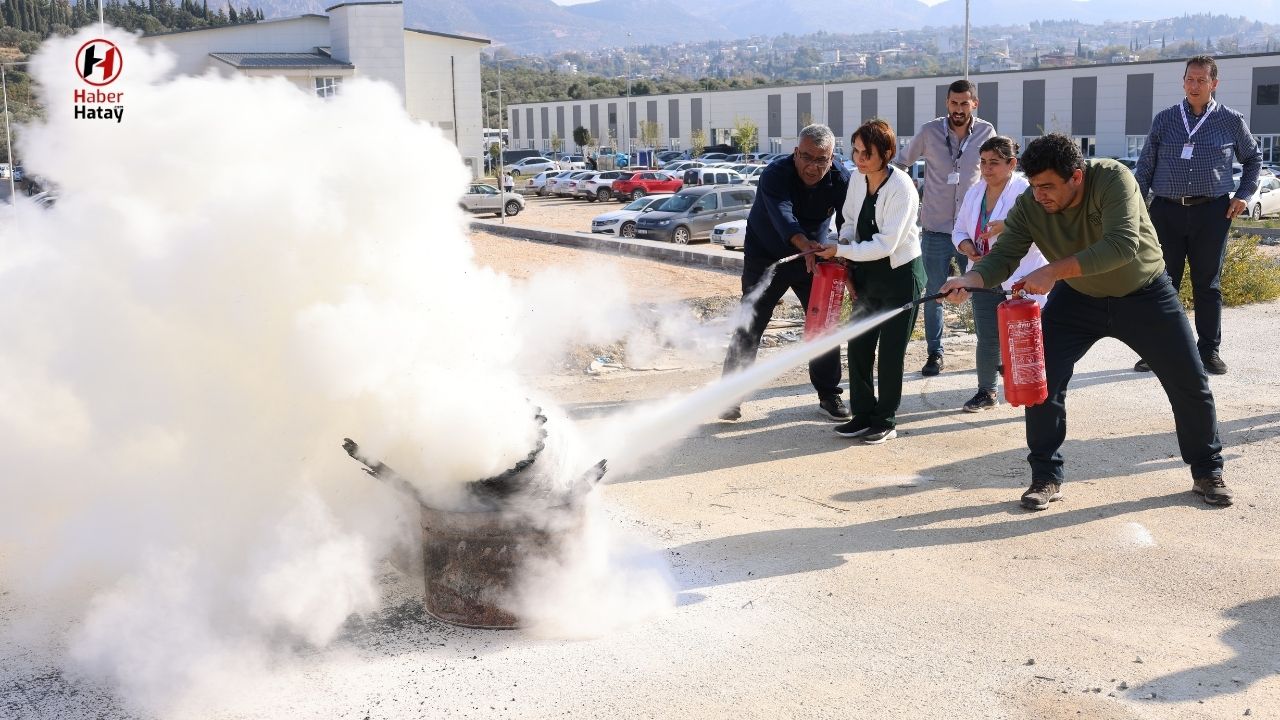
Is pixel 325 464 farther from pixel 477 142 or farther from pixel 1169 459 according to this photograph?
pixel 477 142

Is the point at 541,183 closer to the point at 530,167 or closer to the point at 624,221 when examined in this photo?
the point at 530,167

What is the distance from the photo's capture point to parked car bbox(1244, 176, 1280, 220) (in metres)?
31.0

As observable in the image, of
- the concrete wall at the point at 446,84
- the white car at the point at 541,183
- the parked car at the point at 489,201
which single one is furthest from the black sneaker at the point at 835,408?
the concrete wall at the point at 446,84

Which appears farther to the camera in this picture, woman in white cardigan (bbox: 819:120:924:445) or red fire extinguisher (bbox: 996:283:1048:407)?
woman in white cardigan (bbox: 819:120:924:445)

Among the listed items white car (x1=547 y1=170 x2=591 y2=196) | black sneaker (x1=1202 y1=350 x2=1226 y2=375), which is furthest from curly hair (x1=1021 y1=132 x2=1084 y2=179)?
white car (x1=547 y1=170 x2=591 y2=196)

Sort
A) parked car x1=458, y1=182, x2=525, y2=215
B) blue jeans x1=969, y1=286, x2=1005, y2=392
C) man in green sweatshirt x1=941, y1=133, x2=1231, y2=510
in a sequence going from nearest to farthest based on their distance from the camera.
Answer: man in green sweatshirt x1=941, y1=133, x2=1231, y2=510, blue jeans x1=969, y1=286, x2=1005, y2=392, parked car x1=458, y1=182, x2=525, y2=215

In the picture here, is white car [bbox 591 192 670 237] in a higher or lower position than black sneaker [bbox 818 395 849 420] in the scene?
higher

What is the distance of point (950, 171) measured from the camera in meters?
7.72

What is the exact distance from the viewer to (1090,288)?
17.2 ft

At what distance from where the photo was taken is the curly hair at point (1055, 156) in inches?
195

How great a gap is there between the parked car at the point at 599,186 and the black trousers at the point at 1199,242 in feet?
135

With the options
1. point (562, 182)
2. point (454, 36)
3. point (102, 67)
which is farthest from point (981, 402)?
point (454, 36)

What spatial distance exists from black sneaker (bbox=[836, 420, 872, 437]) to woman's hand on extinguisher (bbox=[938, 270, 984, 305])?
1672mm

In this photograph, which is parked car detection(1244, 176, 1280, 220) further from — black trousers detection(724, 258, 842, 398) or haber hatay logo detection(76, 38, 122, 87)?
haber hatay logo detection(76, 38, 122, 87)
